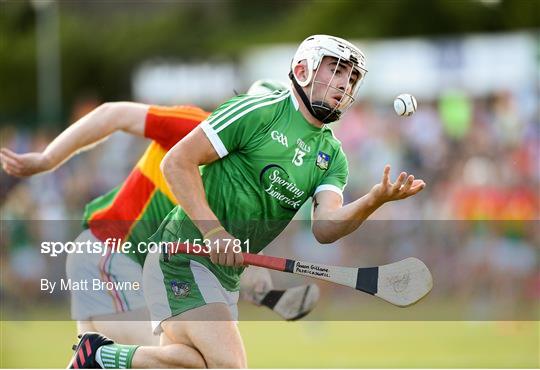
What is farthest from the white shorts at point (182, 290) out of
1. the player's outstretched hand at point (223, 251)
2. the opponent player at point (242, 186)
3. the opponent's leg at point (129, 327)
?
the opponent's leg at point (129, 327)

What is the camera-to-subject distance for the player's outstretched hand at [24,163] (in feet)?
23.9

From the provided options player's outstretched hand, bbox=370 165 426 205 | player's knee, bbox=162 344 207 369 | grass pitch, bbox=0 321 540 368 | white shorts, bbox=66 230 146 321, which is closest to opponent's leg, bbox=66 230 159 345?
white shorts, bbox=66 230 146 321

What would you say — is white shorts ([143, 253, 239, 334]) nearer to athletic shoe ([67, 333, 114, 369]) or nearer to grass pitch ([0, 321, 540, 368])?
athletic shoe ([67, 333, 114, 369])

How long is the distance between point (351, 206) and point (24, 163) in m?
2.08

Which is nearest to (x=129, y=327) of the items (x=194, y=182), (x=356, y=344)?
(x=194, y=182)

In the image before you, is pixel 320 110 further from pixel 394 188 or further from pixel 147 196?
pixel 147 196

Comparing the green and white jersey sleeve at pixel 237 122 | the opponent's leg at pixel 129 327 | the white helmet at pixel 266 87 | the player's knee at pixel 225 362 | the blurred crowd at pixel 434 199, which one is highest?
the blurred crowd at pixel 434 199

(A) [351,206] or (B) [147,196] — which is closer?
(A) [351,206]

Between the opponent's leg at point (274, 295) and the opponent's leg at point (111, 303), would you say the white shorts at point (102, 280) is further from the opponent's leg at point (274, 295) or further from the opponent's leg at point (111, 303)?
the opponent's leg at point (274, 295)

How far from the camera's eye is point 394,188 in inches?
241

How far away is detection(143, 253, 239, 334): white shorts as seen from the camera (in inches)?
260

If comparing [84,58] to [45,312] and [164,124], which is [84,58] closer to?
[45,312]

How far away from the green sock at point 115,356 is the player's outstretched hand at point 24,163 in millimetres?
1164

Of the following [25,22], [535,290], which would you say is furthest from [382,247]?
[25,22]
